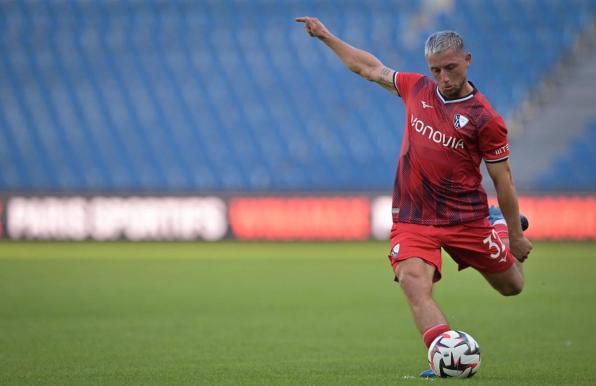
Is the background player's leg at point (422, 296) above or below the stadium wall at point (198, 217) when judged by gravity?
below

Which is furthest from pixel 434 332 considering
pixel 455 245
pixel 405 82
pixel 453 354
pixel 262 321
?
pixel 262 321

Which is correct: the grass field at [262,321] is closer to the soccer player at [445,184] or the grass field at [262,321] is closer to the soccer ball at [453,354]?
the soccer ball at [453,354]

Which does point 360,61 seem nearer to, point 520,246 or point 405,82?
point 405,82

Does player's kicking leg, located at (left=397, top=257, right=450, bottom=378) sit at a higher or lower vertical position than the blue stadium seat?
lower

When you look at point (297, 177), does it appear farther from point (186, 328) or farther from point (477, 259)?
point (477, 259)

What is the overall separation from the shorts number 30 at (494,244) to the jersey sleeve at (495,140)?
0.58 metres

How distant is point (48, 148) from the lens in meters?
24.9

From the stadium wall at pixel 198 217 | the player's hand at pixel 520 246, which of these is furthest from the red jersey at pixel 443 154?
the stadium wall at pixel 198 217

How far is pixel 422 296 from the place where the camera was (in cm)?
630

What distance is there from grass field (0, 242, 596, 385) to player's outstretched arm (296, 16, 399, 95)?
1913 millimetres

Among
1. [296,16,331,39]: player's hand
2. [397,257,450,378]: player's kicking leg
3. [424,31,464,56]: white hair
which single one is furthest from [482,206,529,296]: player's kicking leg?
[296,16,331,39]: player's hand

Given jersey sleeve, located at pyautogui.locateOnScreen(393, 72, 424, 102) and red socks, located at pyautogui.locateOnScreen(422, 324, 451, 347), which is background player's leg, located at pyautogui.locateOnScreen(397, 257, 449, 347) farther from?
jersey sleeve, located at pyautogui.locateOnScreen(393, 72, 424, 102)

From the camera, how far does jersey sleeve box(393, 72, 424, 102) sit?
6.76 m

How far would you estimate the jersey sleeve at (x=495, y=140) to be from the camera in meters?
6.32
